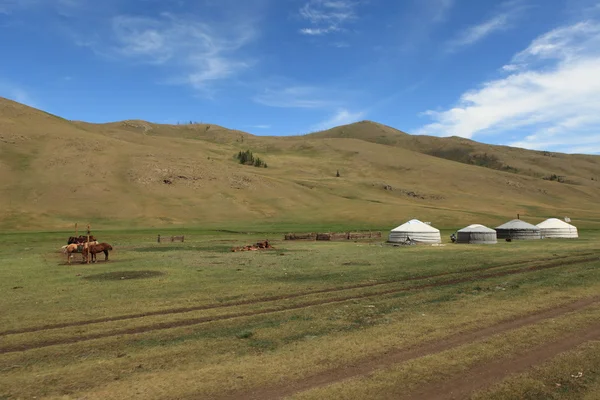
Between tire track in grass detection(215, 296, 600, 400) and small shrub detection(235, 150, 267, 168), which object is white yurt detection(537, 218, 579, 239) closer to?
tire track in grass detection(215, 296, 600, 400)

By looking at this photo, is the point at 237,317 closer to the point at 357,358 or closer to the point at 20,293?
the point at 357,358

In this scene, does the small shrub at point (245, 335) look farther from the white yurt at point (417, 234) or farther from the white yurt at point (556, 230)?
the white yurt at point (556, 230)

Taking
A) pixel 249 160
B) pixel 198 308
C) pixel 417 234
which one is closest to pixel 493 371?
pixel 198 308

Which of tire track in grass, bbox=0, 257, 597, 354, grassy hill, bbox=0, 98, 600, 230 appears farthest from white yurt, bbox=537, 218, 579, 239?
tire track in grass, bbox=0, 257, 597, 354

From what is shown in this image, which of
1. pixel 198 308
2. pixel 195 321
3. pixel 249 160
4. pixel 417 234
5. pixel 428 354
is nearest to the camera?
pixel 428 354

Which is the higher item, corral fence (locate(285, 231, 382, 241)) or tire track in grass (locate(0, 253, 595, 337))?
corral fence (locate(285, 231, 382, 241))

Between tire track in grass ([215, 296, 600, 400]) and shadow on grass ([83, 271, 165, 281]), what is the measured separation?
50.7 feet

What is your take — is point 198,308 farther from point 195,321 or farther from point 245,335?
point 245,335

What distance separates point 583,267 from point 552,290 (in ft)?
28.8

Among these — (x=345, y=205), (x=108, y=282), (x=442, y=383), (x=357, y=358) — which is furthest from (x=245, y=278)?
(x=345, y=205)

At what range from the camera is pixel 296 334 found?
11.2 metres

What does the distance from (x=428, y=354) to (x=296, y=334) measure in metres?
3.25

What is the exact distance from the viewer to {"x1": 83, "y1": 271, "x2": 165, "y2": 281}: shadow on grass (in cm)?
2145

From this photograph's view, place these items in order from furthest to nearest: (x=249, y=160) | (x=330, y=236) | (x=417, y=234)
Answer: (x=249, y=160) < (x=330, y=236) < (x=417, y=234)
